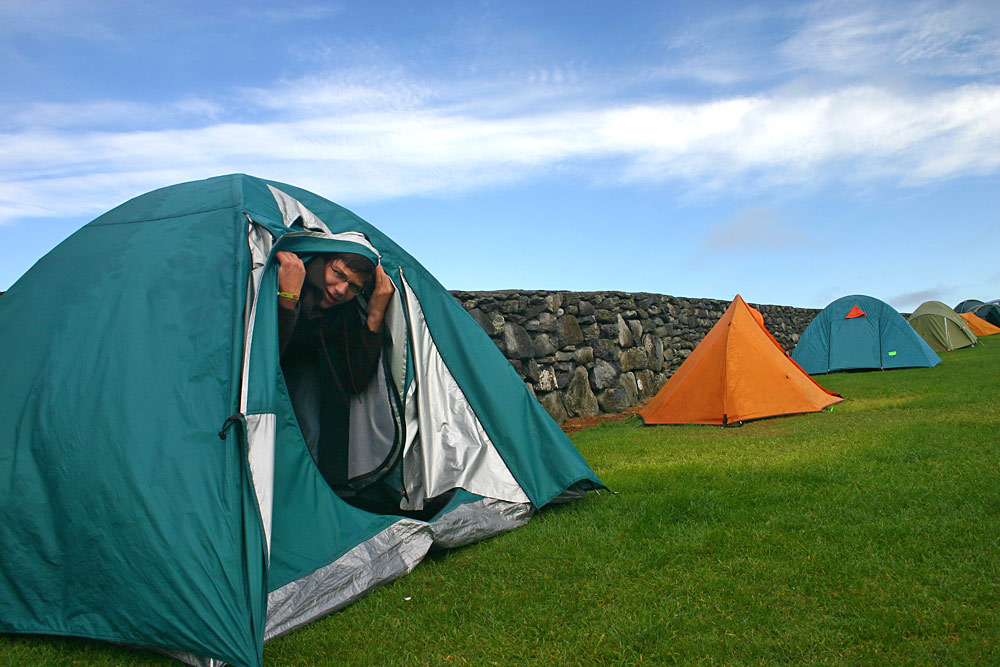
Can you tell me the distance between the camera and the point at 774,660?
2.34 metres

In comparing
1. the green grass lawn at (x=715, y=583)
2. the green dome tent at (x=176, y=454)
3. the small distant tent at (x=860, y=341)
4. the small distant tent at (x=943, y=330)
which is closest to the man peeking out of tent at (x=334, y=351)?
the green dome tent at (x=176, y=454)

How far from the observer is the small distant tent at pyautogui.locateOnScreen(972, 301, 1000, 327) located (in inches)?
1099

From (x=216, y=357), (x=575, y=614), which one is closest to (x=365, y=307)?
(x=216, y=357)

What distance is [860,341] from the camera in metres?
14.0

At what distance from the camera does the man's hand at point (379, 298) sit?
3777 mm

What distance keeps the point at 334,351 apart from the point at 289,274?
2.95 feet

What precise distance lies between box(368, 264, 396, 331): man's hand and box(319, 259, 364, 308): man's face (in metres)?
0.10

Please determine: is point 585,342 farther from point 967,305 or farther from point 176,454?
point 967,305

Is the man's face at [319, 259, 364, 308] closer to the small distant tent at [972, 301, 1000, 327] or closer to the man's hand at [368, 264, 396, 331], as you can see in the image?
the man's hand at [368, 264, 396, 331]

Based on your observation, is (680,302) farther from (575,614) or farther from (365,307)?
(575,614)

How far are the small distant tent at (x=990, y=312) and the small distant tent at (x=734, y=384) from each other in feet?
83.4

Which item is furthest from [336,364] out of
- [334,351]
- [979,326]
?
[979,326]

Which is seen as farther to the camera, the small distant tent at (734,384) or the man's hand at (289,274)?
the small distant tent at (734,384)

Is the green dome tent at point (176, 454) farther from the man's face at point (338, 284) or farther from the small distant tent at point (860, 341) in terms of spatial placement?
the small distant tent at point (860, 341)
